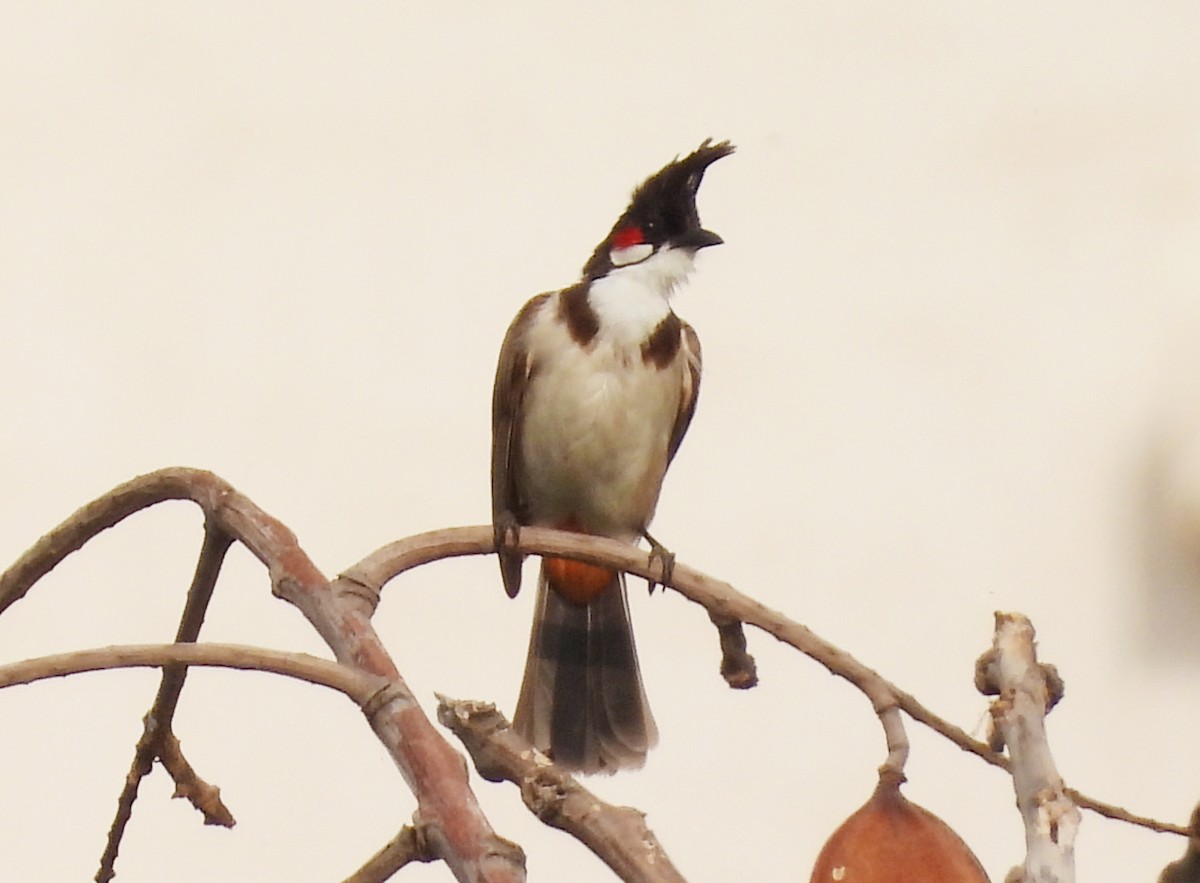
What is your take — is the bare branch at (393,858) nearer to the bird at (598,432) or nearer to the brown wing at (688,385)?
the bird at (598,432)

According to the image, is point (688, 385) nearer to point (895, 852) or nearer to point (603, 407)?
point (603, 407)

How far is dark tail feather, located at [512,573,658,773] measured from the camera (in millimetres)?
1340

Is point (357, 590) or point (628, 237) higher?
point (628, 237)

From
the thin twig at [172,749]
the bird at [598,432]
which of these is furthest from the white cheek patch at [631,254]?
the thin twig at [172,749]

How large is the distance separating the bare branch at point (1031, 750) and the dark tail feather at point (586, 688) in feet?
2.53

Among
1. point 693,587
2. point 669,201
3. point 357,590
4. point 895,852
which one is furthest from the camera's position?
point 669,201

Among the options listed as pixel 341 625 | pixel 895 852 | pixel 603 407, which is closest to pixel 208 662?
pixel 341 625

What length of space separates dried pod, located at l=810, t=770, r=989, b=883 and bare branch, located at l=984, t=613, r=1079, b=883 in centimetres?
2

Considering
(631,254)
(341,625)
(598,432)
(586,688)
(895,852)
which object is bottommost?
(895,852)

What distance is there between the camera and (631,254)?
4.49 ft

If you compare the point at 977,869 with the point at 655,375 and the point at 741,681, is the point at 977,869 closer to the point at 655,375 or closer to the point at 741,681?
the point at 741,681

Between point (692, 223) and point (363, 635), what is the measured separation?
832 millimetres

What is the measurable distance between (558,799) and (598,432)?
0.84 m

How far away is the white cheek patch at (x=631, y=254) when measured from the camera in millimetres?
1354
